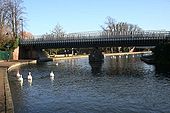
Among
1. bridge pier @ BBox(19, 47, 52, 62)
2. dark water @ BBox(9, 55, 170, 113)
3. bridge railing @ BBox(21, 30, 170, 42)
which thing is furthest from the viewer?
bridge pier @ BBox(19, 47, 52, 62)

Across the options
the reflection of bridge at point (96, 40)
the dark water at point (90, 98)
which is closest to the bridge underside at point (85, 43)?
the reflection of bridge at point (96, 40)

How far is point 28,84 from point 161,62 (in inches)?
1553

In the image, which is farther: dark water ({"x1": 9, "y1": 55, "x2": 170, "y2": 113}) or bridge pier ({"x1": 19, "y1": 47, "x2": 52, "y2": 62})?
bridge pier ({"x1": 19, "y1": 47, "x2": 52, "y2": 62})

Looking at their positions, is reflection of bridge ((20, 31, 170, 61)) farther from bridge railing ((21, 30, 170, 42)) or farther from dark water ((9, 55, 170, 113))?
dark water ((9, 55, 170, 113))

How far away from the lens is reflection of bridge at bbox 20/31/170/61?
3086 inches

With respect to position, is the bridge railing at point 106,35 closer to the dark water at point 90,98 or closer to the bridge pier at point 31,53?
the bridge pier at point 31,53

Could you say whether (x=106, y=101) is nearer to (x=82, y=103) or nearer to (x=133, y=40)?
(x=82, y=103)

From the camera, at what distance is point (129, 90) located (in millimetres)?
35094

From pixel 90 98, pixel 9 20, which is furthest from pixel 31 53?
pixel 90 98

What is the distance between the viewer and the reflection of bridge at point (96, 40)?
257ft

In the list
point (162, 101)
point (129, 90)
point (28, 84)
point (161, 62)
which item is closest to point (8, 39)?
point (161, 62)

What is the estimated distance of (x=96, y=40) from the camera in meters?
87.6

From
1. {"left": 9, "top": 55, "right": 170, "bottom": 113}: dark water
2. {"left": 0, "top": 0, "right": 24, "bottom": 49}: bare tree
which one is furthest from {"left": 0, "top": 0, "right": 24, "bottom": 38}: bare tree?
{"left": 9, "top": 55, "right": 170, "bottom": 113}: dark water

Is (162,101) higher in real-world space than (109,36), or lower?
lower
